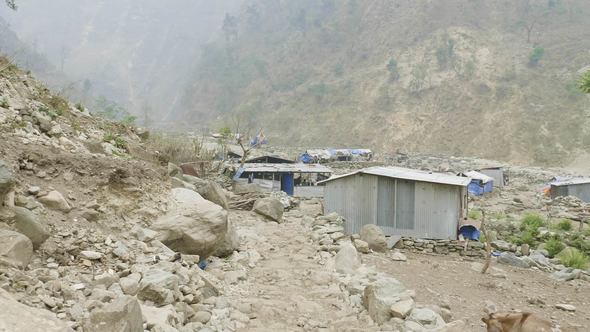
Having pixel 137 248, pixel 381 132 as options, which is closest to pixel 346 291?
pixel 137 248

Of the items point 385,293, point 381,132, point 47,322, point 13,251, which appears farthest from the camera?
point 381,132

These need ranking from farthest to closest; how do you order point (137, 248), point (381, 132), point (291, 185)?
point (381, 132) < point (291, 185) < point (137, 248)

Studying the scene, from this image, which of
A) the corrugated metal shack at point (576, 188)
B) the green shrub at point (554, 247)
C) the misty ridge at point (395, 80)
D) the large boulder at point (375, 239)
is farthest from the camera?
the misty ridge at point (395, 80)

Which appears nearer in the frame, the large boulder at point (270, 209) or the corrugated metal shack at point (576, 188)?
the large boulder at point (270, 209)

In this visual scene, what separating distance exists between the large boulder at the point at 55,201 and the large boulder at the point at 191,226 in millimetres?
1661

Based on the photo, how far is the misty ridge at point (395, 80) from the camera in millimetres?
56281

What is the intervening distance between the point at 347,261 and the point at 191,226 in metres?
3.93

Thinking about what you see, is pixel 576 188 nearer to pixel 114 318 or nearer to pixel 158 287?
pixel 158 287

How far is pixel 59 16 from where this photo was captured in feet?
540

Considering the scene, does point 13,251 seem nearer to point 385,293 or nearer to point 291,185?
point 385,293

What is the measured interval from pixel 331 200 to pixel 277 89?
67.0 meters

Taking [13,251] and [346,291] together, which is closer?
[13,251]

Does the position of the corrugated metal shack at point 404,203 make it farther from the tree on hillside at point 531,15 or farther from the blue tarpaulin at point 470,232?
the tree on hillside at point 531,15

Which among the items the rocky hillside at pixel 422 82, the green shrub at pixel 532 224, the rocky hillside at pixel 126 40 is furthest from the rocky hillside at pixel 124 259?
the rocky hillside at pixel 126 40
